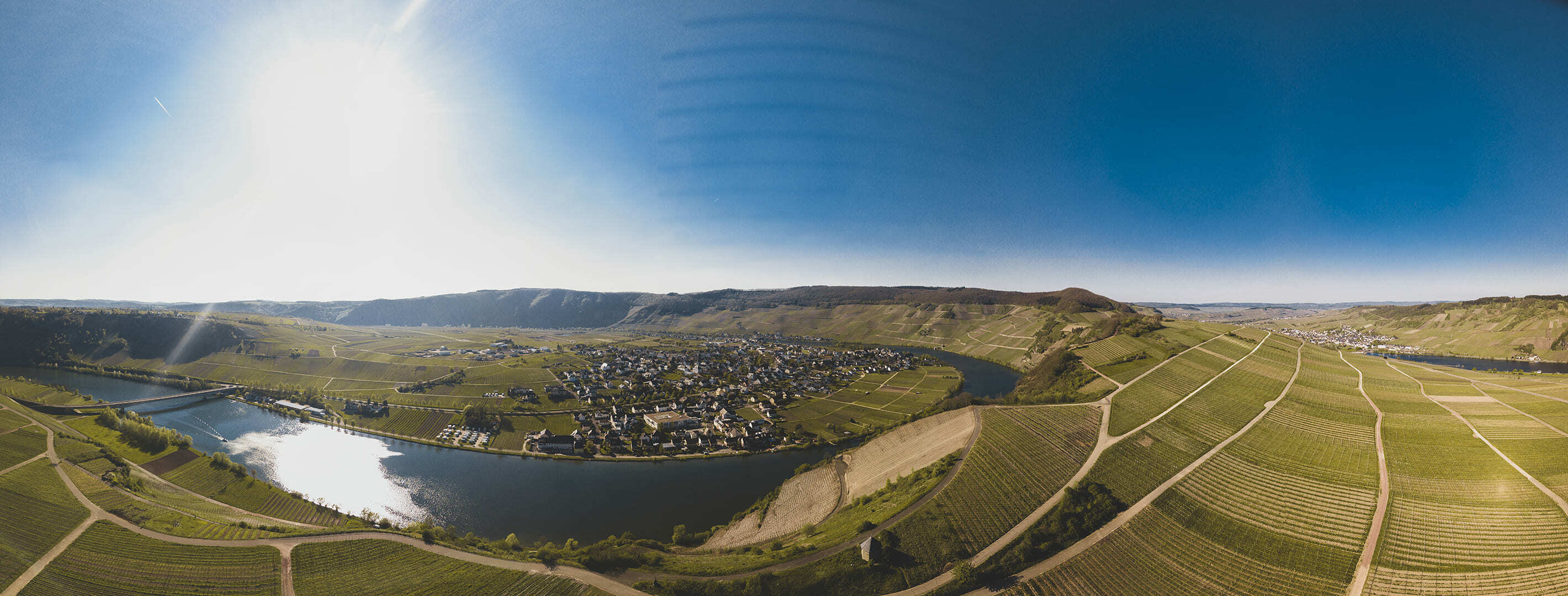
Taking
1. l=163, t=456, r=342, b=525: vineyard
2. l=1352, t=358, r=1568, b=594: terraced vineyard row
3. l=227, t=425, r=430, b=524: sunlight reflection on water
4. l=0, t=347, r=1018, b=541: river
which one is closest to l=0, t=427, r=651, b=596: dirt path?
l=163, t=456, r=342, b=525: vineyard

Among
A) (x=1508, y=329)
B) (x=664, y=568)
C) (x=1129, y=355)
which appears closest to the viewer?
(x=664, y=568)

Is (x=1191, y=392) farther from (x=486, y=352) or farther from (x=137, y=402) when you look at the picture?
(x=137, y=402)

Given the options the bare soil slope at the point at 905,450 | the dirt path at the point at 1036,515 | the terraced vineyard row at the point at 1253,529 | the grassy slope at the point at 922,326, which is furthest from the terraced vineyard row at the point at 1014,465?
the grassy slope at the point at 922,326

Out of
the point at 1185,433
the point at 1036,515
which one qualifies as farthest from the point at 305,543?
the point at 1185,433

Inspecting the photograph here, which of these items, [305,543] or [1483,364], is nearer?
[305,543]

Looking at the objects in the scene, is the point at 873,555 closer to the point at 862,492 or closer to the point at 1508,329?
the point at 862,492

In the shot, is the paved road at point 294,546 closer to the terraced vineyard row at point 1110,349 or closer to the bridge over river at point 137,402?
the bridge over river at point 137,402

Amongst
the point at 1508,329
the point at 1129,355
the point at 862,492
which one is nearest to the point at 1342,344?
the point at 1508,329

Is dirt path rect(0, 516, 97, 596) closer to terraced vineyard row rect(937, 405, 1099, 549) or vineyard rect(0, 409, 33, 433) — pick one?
vineyard rect(0, 409, 33, 433)
